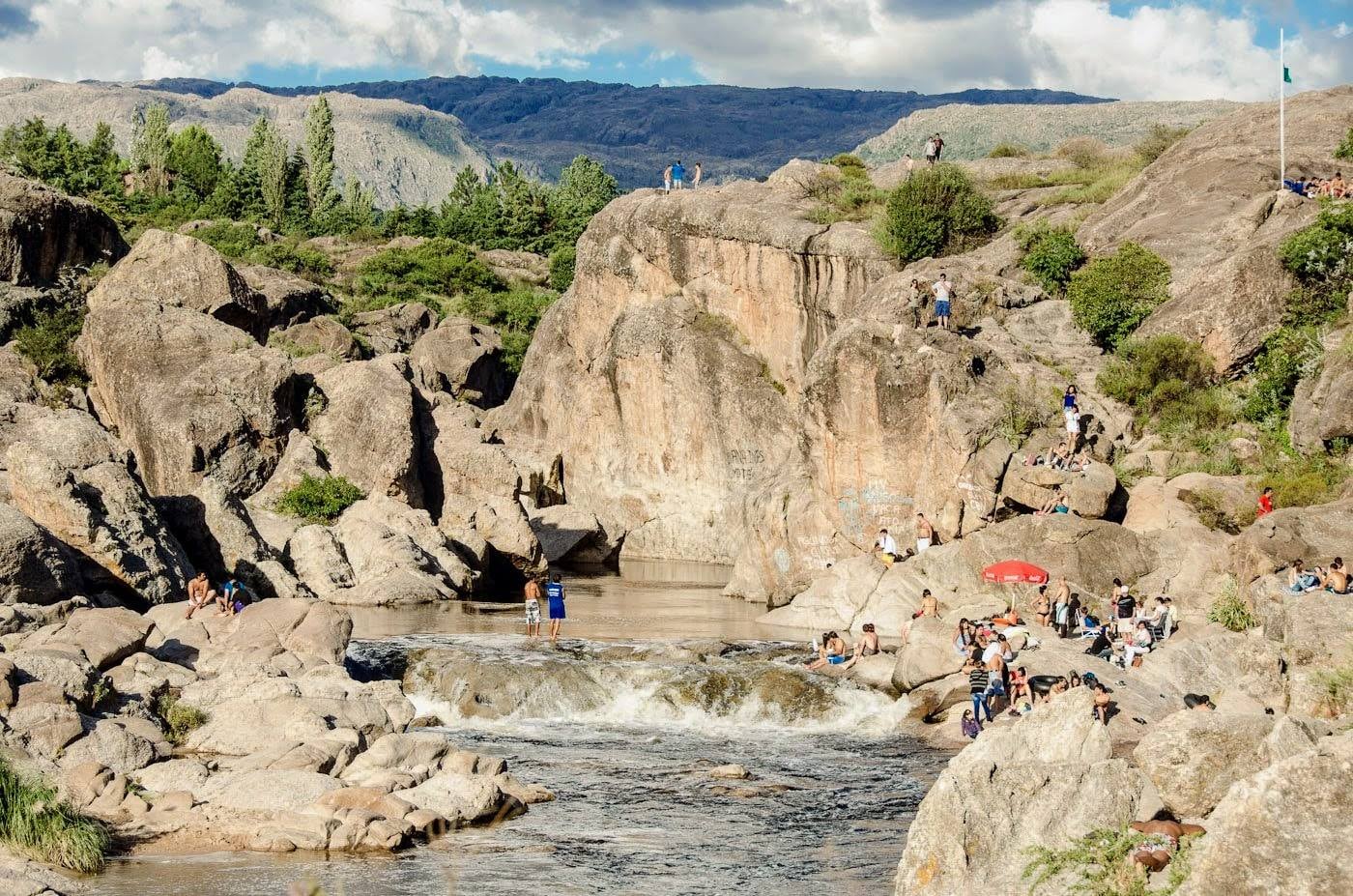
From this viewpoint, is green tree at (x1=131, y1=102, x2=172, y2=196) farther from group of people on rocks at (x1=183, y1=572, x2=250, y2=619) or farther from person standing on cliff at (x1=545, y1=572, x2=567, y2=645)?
person standing on cliff at (x1=545, y1=572, x2=567, y2=645)

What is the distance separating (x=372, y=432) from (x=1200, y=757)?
1489 inches

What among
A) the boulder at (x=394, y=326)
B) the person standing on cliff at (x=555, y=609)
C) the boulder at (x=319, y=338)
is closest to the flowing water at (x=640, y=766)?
the person standing on cliff at (x=555, y=609)

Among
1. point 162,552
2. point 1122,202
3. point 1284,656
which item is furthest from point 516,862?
point 1122,202

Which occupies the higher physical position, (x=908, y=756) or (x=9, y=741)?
(x=9, y=741)

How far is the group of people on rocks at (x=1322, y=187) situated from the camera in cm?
4384

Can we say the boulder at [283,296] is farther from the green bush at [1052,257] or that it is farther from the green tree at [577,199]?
the green bush at [1052,257]

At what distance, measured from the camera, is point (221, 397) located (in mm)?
48906

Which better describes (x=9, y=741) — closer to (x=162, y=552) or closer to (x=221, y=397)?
(x=162, y=552)

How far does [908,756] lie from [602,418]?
33982 millimetres

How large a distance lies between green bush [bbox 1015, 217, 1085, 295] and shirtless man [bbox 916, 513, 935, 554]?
1219 centimetres

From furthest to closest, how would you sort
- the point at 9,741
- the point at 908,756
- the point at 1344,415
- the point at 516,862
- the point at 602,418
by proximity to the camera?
the point at 602,418 → the point at 1344,415 → the point at 908,756 → the point at 9,741 → the point at 516,862

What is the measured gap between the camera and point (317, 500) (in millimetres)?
46438

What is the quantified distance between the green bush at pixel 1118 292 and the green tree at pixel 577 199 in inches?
1687

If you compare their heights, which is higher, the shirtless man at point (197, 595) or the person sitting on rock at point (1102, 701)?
the shirtless man at point (197, 595)
